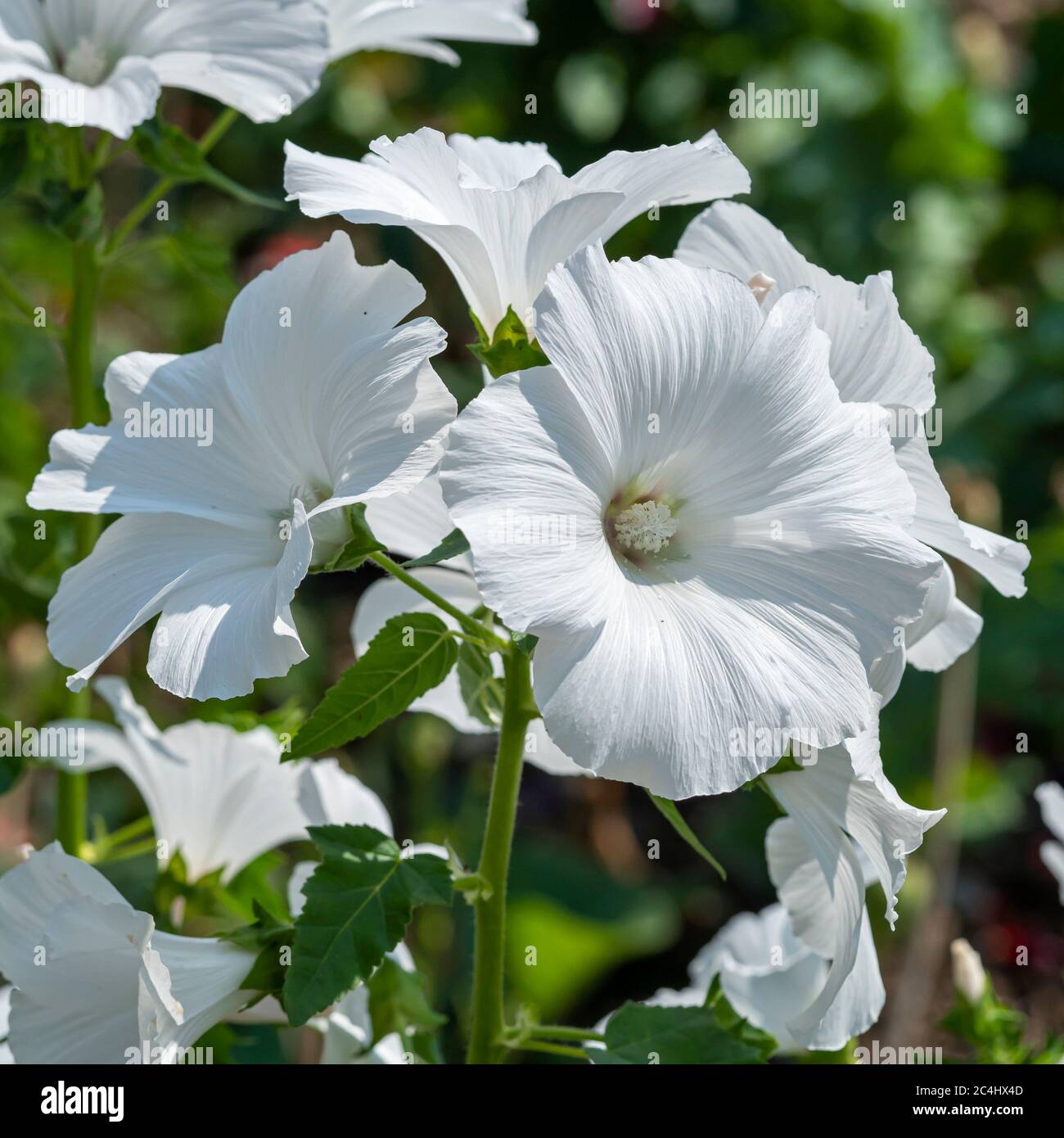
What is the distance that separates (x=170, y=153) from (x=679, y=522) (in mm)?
590

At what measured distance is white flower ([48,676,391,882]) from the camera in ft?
4.09

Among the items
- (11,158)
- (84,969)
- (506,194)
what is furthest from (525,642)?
(11,158)

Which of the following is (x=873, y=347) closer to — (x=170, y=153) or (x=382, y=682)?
(x=382, y=682)

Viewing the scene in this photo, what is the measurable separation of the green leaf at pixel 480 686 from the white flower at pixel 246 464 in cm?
16

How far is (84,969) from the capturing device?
3.14ft

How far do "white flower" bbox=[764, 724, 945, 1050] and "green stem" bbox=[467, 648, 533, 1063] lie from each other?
18 centimetres

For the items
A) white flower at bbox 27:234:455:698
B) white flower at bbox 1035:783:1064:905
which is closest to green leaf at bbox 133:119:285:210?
white flower at bbox 27:234:455:698

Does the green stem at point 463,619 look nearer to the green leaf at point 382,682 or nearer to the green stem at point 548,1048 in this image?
the green leaf at point 382,682

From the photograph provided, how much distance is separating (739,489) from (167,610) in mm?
366

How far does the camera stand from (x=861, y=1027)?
1.01 meters

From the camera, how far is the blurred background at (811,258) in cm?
271
